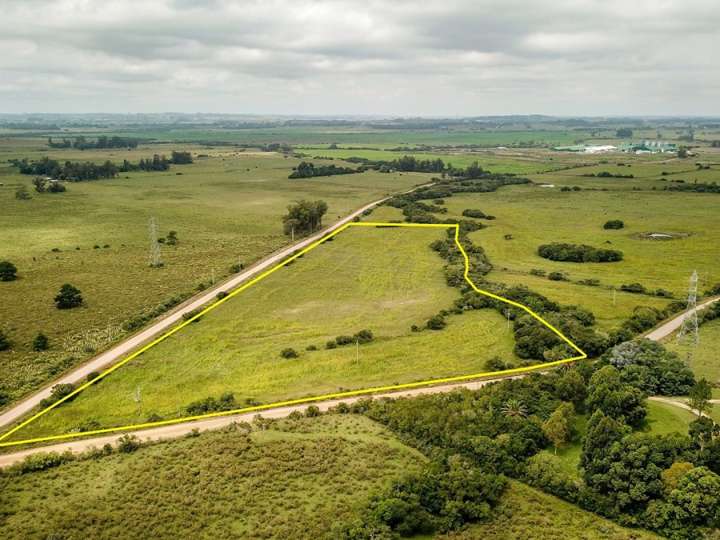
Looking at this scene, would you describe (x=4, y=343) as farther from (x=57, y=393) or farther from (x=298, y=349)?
(x=298, y=349)

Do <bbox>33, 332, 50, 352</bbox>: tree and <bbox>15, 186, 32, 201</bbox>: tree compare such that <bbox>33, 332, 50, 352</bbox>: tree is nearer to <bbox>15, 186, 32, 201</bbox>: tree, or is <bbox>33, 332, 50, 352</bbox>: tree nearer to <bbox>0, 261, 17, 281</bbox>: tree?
<bbox>0, 261, 17, 281</bbox>: tree

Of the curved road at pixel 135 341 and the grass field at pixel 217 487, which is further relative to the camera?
the curved road at pixel 135 341

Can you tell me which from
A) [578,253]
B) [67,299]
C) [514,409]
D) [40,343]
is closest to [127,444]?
[40,343]

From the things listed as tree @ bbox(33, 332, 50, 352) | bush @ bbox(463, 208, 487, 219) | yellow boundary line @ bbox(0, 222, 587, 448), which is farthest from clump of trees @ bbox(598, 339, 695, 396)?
bush @ bbox(463, 208, 487, 219)

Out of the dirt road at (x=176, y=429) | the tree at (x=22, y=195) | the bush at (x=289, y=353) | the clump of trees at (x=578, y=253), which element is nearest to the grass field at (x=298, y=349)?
the bush at (x=289, y=353)

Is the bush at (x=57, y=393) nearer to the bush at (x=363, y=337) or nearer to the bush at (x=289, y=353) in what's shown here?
the bush at (x=289, y=353)
